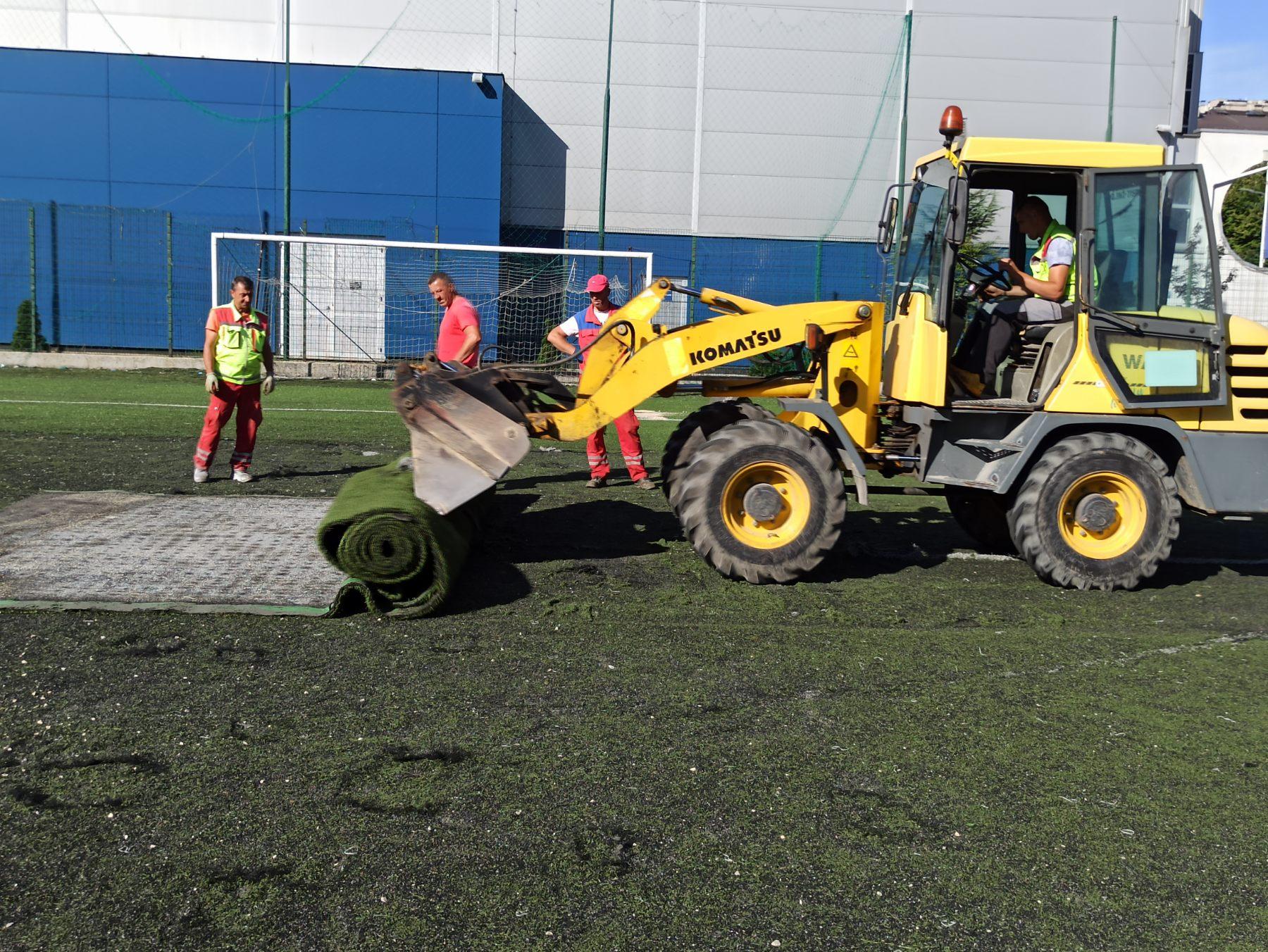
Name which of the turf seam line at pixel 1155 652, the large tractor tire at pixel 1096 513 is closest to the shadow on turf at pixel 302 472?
the large tractor tire at pixel 1096 513

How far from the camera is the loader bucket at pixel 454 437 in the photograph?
6.69 meters

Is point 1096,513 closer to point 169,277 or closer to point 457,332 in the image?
point 457,332

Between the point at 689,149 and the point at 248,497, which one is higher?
the point at 689,149

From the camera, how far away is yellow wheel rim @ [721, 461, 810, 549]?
7113 millimetres

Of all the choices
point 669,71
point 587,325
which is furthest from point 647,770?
point 669,71

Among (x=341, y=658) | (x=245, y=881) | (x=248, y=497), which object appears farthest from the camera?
(x=248, y=497)

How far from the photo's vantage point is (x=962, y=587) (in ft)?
24.1

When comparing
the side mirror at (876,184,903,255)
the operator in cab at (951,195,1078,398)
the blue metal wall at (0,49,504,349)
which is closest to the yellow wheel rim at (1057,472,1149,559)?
the operator in cab at (951,195,1078,398)

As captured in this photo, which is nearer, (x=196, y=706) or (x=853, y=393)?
(x=196, y=706)

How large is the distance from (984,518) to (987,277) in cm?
178

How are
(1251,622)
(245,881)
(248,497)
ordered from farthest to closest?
(248,497) < (1251,622) < (245,881)

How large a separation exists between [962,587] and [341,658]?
12.7 ft

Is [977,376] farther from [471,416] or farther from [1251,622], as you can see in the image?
[471,416]

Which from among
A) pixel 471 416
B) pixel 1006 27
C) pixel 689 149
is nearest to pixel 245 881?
pixel 471 416
